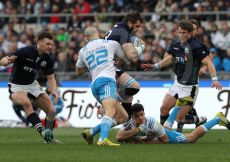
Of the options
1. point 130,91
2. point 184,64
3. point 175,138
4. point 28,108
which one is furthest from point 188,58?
point 28,108

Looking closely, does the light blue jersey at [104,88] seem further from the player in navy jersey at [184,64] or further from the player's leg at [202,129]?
the player in navy jersey at [184,64]

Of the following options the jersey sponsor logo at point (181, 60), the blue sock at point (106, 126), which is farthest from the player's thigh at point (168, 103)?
the blue sock at point (106, 126)

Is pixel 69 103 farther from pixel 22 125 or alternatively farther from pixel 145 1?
pixel 145 1

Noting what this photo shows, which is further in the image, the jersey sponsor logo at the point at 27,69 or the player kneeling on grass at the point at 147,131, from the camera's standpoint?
the jersey sponsor logo at the point at 27,69

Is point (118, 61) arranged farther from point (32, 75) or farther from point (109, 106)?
point (32, 75)

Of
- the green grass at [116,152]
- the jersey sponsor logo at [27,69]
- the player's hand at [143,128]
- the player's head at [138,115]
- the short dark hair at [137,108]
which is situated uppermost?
the jersey sponsor logo at [27,69]

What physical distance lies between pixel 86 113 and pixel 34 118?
29.6 feet

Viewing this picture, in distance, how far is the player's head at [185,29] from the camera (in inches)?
704

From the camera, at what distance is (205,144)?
1608 centimetres

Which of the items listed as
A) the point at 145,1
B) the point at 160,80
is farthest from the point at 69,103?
the point at 145,1

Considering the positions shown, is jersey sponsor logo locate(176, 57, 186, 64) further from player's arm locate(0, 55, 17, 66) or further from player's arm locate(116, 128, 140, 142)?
player's arm locate(0, 55, 17, 66)

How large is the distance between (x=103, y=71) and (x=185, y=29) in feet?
10.1

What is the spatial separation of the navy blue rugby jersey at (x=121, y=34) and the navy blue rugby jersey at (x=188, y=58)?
7.38 ft

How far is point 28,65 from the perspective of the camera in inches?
675
